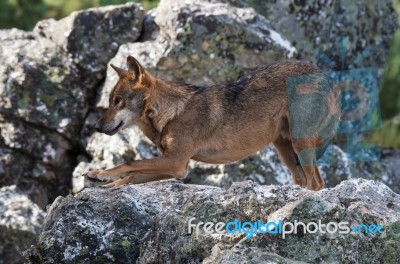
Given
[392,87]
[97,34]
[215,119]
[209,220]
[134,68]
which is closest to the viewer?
[209,220]

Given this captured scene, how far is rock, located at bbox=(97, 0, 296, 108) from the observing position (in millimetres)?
11070

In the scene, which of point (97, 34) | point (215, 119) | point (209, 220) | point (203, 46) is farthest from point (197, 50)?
point (209, 220)

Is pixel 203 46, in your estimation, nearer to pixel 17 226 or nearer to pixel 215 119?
pixel 215 119

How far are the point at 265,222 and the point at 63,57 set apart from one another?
6280mm

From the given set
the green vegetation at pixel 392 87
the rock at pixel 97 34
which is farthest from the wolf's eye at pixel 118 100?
the green vegetation at pixel 392 87

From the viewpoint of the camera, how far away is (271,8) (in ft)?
40.2

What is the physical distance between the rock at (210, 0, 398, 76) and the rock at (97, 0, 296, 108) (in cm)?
87

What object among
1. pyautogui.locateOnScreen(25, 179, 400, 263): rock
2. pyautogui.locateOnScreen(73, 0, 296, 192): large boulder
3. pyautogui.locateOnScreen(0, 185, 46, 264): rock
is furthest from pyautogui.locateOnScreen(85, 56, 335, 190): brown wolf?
pyautogui.locateOnScreen(0, 185, 46, 264): rock

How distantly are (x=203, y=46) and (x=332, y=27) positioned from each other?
2304 millimetres

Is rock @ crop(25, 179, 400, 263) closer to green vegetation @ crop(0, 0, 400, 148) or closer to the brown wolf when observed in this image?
the brown wolf

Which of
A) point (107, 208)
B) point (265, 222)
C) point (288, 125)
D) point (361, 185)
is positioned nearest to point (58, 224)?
point (107, 208)

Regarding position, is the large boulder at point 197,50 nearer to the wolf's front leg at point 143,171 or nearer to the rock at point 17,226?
the rock at point 17,226

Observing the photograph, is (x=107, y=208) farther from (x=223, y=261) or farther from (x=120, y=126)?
(x=120, y=126)

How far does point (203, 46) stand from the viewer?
11109 mm
